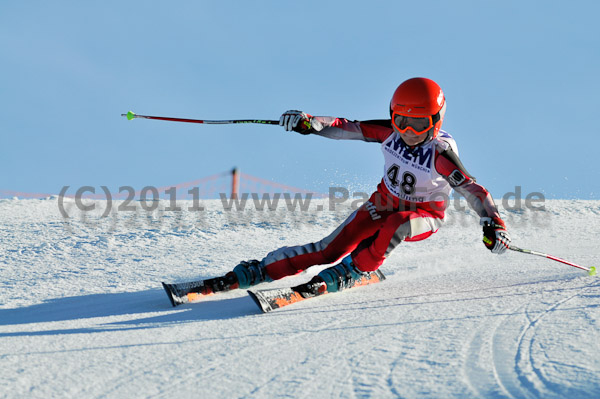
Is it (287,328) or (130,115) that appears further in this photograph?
(130,115)

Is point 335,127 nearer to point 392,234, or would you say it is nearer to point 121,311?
point 392,234

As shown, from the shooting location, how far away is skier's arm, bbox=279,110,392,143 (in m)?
4.11

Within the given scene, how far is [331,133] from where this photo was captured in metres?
4.24

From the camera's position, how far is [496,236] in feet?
11.3

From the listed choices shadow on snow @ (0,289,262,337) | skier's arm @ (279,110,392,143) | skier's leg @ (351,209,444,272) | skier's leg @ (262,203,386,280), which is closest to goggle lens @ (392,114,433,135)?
skier's arm @ (279,110,392,143)

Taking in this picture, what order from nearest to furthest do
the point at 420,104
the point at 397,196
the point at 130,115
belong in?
the point at 420,104
the point at 397,196
the point at 130,115

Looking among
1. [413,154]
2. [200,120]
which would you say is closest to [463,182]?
[413,154]

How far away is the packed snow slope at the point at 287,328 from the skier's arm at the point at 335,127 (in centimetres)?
113

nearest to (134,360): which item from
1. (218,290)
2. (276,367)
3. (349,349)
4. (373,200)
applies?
(276,367)

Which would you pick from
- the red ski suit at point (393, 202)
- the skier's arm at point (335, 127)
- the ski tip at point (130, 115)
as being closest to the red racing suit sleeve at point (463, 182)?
the red ski suit at point (393, 202)

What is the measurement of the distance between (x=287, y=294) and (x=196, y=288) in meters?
0.67

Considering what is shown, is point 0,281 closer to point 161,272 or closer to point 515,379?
point 161,272

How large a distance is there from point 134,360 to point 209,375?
0.41 metres

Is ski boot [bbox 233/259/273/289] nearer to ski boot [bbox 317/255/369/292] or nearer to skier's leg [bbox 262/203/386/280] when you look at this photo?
skier's leg [bbox 262/203/386/280]
